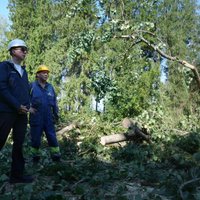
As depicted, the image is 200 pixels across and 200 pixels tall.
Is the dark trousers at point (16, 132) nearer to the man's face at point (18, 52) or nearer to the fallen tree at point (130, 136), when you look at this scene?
the man's face at point (18, 52)

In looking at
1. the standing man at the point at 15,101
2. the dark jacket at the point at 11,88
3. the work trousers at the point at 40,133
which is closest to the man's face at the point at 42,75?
the work trousers at the point at 40,133

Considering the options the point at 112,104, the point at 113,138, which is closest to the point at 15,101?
the point at 113,138

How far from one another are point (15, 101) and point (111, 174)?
1784 millimetres

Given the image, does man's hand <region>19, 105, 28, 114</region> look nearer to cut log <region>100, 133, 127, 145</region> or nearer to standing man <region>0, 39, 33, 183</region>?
standing man <region>0, 39, 33, 183</region>

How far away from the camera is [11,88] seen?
4328mm

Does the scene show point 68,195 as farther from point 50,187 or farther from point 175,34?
point 175,34

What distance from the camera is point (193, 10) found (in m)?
26.8

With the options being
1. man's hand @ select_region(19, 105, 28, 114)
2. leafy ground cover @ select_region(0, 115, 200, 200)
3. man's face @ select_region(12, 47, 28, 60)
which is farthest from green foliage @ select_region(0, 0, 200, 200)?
man's face @ select_region(12, 47, 28, 60)

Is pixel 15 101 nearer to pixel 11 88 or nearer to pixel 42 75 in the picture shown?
pixel 11 88

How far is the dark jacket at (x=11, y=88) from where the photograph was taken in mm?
4215

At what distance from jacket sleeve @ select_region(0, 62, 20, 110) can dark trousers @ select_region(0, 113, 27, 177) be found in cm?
15

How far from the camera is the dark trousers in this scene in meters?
4.22

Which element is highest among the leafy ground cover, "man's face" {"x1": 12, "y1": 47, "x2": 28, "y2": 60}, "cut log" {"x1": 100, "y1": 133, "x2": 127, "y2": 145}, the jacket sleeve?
"man's face" {"x1": 12, "y1": 47, "x2": 28, "y2": 60}

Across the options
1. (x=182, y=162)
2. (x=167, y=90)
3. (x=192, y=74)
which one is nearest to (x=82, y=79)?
(x=167, y=90)
